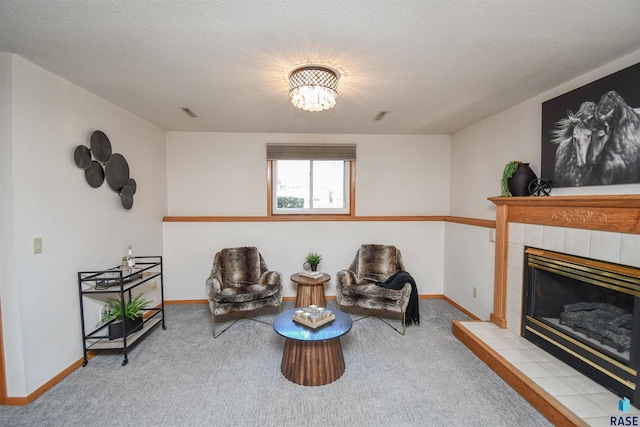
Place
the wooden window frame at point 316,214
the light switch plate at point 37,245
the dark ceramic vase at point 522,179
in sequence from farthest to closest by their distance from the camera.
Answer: the wooden window frame at point 316,214, the dark ceramic vase at point 522,179, the light switch plate at point 37,245

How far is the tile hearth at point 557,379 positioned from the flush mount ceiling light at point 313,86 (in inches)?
96.9

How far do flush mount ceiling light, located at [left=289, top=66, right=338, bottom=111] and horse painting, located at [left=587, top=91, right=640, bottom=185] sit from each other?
1916mm

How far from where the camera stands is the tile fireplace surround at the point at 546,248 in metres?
1.69

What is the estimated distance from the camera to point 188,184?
395 centimetres

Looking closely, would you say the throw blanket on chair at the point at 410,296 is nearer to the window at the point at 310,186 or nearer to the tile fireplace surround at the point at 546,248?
the tile fireplace surround at the point at 546,248

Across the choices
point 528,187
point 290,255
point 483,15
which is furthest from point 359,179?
point 483,15

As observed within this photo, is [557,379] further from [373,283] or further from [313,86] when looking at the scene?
[313,86]

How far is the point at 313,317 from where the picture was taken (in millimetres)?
2273

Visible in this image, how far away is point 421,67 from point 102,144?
2874 mm

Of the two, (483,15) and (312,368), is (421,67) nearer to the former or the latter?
(483,15)

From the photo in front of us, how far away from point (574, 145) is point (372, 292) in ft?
7.29

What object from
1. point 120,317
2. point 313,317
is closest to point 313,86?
point 313,317

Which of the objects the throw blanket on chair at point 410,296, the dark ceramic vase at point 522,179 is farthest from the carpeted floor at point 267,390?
the dark ceramic vase at point 522,179

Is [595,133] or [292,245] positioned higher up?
[595,133]
